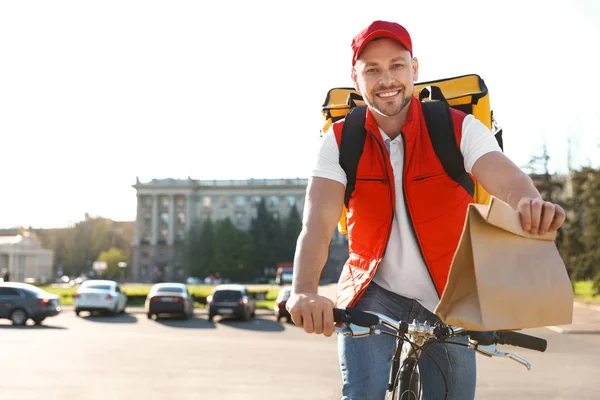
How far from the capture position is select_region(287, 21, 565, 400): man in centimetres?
263

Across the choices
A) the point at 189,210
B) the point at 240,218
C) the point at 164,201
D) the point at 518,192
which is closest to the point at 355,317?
the point at 518,192

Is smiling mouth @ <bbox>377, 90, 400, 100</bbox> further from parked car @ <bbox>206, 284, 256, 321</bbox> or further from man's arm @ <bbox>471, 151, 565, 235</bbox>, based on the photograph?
parked car @ <bbox>206, 284, 256, 321</bbox>

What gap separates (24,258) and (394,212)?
410 feet

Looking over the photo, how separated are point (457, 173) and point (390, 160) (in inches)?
10.0

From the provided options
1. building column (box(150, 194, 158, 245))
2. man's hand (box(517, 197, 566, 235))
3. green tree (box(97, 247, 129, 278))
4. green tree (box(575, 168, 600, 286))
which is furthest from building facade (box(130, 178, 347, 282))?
man's hand (box(517, 197, 566, 235))

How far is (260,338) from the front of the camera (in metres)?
19.1

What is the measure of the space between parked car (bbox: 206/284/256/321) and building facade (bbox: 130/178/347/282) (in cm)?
9623

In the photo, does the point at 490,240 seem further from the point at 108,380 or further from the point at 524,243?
the point at 108,380

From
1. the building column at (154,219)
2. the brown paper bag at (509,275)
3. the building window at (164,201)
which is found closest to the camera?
the brown paper bag at (509,275)

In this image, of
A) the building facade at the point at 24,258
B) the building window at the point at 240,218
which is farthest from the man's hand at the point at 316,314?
the building window at the point at 240,218

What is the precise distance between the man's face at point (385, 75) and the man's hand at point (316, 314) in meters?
0.81

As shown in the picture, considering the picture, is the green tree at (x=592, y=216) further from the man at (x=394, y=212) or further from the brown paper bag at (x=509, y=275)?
the brown paper bag at (x=509, y=275)

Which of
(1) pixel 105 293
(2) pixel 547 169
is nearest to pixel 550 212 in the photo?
(1) pixel 105 293

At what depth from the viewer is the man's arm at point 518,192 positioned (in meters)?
1.98
